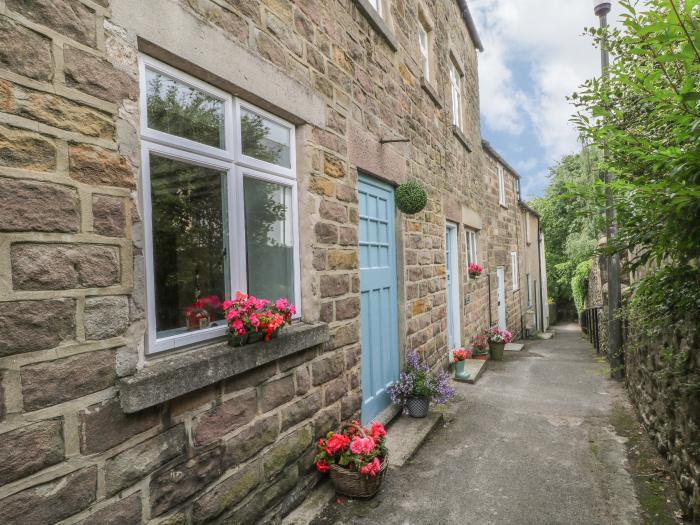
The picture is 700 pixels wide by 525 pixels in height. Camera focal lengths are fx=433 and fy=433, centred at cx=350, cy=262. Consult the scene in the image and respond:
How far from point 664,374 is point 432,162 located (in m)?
4.06

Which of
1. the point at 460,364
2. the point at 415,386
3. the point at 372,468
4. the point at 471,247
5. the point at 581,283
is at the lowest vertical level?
the point at 460,364

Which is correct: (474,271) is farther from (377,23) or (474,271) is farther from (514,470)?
(377,23)

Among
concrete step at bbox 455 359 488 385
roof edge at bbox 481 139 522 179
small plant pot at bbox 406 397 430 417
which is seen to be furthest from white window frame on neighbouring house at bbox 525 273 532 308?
small plant pot at bbox 406 397 430 417

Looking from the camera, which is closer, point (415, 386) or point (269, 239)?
point (269, 239)

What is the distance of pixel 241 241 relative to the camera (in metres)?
2.78

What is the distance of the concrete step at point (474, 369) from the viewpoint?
693 cm

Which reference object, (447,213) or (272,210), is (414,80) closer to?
(447,213)

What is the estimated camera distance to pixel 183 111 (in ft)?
7.96

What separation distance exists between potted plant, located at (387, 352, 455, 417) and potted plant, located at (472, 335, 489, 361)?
12.1 ft

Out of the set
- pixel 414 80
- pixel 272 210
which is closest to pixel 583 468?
pixel 272 210

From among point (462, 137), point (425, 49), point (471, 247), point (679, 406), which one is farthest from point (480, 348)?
point (425, 49)

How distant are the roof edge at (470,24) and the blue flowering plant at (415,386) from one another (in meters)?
7.41

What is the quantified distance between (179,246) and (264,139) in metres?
1.09

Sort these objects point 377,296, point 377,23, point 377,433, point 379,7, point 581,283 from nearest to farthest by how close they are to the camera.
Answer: point 377,433
point 377,23
point 377,296
point 379,7
point 581,283
